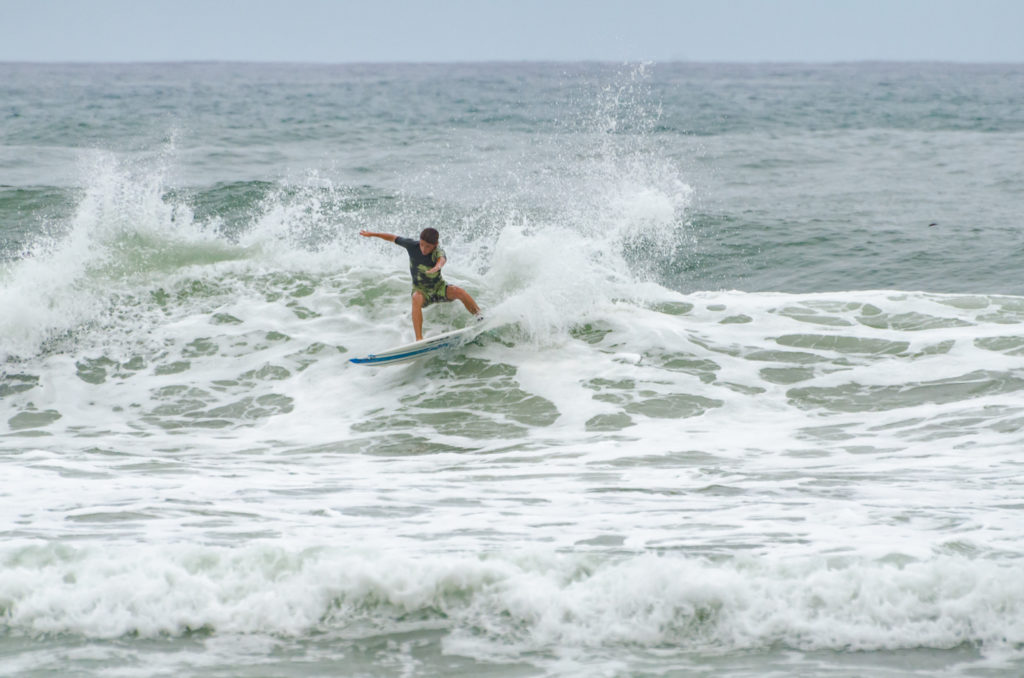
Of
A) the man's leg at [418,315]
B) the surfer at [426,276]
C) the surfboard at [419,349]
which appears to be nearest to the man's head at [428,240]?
the surfer at [426,276]

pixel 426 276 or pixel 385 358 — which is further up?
pixel 426 276

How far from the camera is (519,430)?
938cm

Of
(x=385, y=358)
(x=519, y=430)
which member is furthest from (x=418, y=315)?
(x=519, y=430)

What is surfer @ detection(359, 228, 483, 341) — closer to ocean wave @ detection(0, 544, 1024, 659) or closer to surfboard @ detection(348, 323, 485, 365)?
surfboard @ detection(348, 323, 485, 365)

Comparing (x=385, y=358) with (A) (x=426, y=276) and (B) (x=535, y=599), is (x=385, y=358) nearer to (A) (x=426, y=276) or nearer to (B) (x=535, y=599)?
(A) (x=426, y=276)

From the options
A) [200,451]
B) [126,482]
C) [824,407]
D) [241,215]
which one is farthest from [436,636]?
[241,215]

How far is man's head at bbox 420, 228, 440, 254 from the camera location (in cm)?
1099

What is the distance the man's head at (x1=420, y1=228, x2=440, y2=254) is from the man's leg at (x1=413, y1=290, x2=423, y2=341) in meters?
0.48

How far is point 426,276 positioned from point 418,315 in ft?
1.50

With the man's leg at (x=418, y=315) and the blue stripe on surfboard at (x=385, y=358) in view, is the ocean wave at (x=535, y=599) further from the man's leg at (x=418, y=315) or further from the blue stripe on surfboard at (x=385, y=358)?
the man's leg at (x=418, y=315)

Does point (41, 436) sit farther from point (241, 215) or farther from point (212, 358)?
point (241, 215)

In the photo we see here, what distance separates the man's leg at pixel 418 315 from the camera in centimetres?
1098

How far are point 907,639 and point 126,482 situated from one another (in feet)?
17.4

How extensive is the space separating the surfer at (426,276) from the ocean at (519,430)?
0.36 meters
